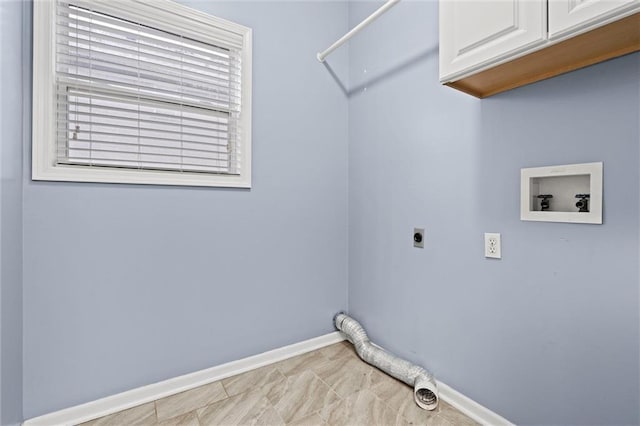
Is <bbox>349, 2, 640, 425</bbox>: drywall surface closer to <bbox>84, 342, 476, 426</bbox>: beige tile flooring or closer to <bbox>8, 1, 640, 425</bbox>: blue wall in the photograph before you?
<bbox>8, 1, 640, 425</bbox>: blue wall

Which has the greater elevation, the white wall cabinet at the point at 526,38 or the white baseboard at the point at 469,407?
the white wall cabinet at the point at 526,38

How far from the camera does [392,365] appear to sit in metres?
1.73

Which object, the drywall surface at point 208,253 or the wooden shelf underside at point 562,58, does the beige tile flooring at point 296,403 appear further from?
the wooden shelf underside at point 562,58

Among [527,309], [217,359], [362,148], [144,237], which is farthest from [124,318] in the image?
[527,309]

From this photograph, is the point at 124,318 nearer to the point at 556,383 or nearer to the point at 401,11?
the point at 556,383

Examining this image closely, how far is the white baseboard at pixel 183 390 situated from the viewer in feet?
4.48

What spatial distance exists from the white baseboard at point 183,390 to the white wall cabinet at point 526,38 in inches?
60.4

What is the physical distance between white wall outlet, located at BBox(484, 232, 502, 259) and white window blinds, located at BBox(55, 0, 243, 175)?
1481 millimetres

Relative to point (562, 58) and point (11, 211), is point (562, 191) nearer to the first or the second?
point (562, 58)

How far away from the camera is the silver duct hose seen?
59.8 inches

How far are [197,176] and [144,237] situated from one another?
17.5 inches

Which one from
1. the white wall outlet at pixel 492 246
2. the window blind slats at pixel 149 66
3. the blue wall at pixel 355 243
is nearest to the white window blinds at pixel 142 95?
the window blind slats at pixel 149 66

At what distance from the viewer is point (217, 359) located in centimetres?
177

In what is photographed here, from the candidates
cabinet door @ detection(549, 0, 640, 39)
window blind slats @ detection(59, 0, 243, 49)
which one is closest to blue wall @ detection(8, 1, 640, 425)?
window blind slats @ detection(59, 0, 243, 49)
